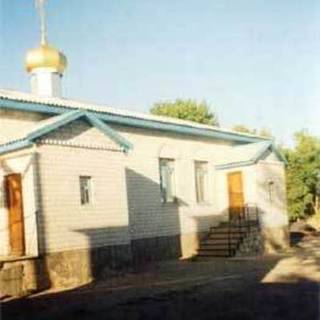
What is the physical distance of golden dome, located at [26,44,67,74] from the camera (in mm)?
24234

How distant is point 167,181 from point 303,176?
23021 millimetres

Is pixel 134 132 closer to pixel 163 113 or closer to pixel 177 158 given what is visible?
pixel 177 158

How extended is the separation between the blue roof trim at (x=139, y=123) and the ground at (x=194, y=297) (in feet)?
17.5

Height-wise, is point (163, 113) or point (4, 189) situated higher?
point (163, 113)

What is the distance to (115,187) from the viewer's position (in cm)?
1700

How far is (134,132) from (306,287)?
10.3 m

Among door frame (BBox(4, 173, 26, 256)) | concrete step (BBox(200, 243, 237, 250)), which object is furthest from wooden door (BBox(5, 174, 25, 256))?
concrete step (BBox(200, 243, 237, 250))

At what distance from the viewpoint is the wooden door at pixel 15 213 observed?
50.3 feet

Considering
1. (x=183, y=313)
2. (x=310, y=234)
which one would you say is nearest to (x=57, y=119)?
(x=183, y=313)

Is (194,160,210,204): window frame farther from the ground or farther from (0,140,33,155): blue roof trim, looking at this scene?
(0,140,33,155): blue roof trim

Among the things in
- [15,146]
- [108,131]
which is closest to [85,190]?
[108,131]

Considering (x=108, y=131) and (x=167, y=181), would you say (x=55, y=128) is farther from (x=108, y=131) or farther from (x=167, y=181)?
(x=167, y=181)

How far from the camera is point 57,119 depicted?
15.4 metres

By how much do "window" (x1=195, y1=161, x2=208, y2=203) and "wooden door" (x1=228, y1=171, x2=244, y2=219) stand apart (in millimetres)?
1116
